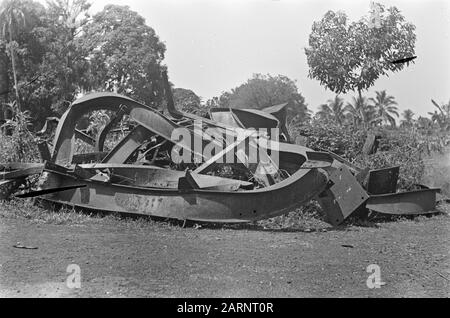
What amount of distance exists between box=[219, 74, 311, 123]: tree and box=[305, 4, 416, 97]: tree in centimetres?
1404

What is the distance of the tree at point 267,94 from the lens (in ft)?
107

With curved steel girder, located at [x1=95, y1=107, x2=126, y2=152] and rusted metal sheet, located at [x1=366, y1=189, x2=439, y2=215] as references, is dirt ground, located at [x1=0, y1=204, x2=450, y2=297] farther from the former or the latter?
curved steel girder, located at [x1=95, y1=107, x2=126, y2=152]

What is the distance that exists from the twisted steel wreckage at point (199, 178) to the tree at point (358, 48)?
7690mm

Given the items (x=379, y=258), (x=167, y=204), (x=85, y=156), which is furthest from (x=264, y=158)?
(x=85, y=156)

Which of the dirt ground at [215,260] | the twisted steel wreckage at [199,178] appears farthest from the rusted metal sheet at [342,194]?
the dirt ground at [215,260]

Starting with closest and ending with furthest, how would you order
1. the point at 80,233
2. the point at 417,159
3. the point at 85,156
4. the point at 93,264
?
the point at 93,264 → the point at 80,233 → the point at 85,156 → the point at 417,159

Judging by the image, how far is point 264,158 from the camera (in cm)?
753

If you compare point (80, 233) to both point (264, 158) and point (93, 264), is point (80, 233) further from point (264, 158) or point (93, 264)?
point (264, 158)

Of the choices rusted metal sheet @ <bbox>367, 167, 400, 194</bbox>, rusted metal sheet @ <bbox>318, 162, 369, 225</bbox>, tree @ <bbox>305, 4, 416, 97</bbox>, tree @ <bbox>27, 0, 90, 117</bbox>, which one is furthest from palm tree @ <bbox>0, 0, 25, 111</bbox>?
rusted metal sheet @ <bbox>318, 162, 369, 225</bbox>

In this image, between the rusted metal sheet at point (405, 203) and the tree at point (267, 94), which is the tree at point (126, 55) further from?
the rusted metal sheet at point (405, 203)

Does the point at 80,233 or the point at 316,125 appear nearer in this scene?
the point at 80,233

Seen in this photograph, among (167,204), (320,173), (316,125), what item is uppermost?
(316,125)

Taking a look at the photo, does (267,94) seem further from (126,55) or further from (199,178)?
(199,178)
